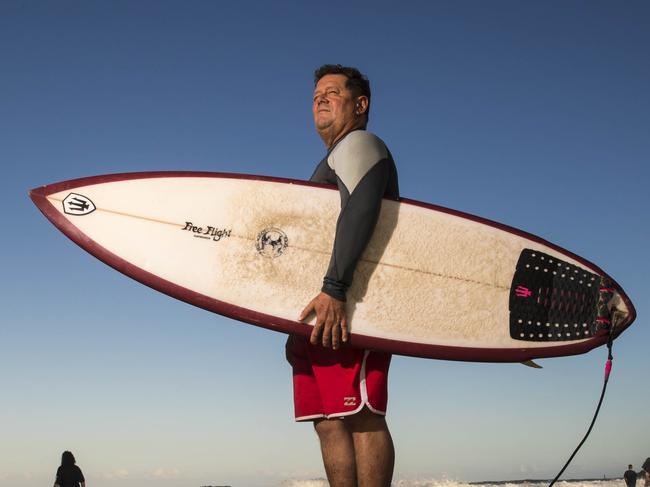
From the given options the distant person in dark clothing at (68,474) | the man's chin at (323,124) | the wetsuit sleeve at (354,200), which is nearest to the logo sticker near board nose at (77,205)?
the man's chin at (323,124)

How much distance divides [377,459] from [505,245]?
4.17 ft

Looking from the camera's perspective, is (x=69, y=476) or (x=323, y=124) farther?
(x=69, y=476)

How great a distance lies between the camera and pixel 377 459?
2.71 meters

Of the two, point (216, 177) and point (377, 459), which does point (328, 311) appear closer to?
point (377, 459)

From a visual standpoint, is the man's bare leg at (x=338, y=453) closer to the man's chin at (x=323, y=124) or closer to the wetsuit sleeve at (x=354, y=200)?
the wetsuit sleeve at (x=354, y=200)

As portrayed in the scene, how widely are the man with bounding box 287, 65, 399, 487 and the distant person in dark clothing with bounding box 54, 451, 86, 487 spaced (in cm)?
641

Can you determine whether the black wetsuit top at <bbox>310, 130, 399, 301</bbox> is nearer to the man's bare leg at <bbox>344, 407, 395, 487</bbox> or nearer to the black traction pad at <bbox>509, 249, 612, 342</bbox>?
the man's bare leg at <bbox>344, 407, 395, 487</bbox>

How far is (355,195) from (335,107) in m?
0.57

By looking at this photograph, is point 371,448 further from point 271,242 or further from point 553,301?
point 553,301

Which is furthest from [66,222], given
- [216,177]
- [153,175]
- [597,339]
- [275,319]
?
[597,339]

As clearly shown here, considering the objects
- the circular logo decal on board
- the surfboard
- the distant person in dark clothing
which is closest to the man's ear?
the surfboard

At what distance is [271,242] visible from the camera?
3.18m

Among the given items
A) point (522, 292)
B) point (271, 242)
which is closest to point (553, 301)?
point (522, 292)

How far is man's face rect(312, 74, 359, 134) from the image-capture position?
3189 mm
